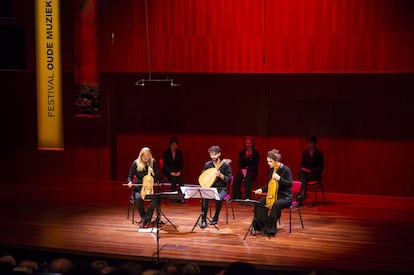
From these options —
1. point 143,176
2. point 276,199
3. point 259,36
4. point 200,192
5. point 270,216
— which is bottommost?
point 270,216

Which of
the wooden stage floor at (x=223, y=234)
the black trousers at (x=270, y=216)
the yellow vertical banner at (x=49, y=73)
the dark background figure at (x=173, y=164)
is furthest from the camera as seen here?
the dark background figure at (x=173, y=164)

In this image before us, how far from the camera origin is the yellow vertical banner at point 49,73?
8852 mm

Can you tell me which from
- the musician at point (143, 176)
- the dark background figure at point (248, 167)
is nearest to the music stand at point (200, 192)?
the musician at point (143, 176)

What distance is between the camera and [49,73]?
9062mm


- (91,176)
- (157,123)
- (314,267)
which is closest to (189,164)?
(157,123)

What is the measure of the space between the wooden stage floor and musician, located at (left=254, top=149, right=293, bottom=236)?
0.18 meters

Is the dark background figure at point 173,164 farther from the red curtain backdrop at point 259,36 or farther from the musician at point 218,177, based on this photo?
the musician at point 218,177

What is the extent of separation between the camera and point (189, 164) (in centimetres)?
1148

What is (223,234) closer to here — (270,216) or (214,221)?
(214,221)

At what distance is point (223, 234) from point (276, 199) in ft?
2.86

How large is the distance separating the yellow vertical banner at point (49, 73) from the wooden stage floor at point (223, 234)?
4.15 ft

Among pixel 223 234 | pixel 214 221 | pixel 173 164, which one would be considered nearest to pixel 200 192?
pixel 223 234

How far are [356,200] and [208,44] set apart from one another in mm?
3844

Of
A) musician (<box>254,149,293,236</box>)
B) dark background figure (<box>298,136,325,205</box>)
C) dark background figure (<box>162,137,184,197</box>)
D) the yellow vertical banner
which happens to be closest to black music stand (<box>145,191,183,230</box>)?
musician (<box>254,149,293,236</box>)
